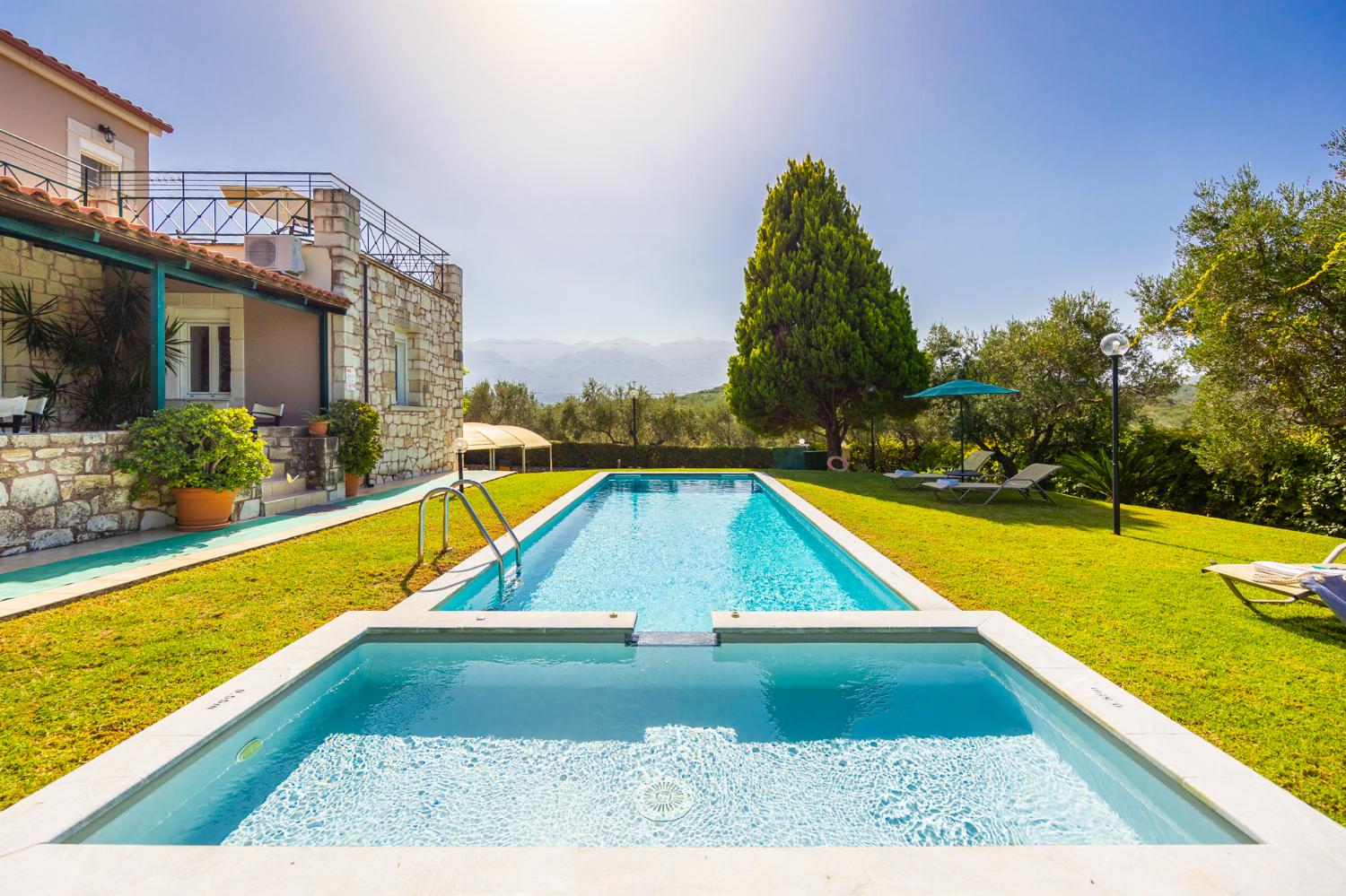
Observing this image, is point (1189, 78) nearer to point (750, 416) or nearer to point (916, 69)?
point (916, 69)

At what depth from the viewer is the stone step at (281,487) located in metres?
9.34

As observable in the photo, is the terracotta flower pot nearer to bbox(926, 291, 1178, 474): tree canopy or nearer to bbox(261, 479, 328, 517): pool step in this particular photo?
bbox(261, 479, 328, 517): pool step

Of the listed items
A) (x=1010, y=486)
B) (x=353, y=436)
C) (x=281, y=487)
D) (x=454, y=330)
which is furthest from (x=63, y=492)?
(x=1010, y=486)

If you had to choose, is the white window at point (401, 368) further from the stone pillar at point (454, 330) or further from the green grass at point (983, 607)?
the green grass at point (983, 607)

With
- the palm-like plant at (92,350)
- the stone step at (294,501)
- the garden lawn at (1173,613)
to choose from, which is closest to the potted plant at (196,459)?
the stone step at (294,501)

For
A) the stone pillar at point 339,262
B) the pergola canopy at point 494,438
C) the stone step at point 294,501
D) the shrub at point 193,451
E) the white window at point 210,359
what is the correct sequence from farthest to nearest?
1. the pergola canopy at point 494,438
2. the stone pillar at point 339,262
3. the white window at point 210,359
4. the stone step at point 294,501
5. the shrub at point 193,451

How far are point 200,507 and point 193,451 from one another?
2.50ft

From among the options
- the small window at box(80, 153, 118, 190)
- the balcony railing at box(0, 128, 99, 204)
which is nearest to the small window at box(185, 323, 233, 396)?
the balcony railing at box(0, 128, 99, 204)

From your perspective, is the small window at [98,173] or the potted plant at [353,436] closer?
the potted plant at [353,436]

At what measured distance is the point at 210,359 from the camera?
37.7 ft

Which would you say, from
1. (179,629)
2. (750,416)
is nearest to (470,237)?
(750,416)

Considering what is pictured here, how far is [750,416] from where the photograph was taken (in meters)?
21.0

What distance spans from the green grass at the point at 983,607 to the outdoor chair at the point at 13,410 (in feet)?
12.7

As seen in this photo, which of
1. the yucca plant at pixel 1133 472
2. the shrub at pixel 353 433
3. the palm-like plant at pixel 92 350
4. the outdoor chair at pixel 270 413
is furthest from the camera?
the yucca plant at pixel 1133 472
